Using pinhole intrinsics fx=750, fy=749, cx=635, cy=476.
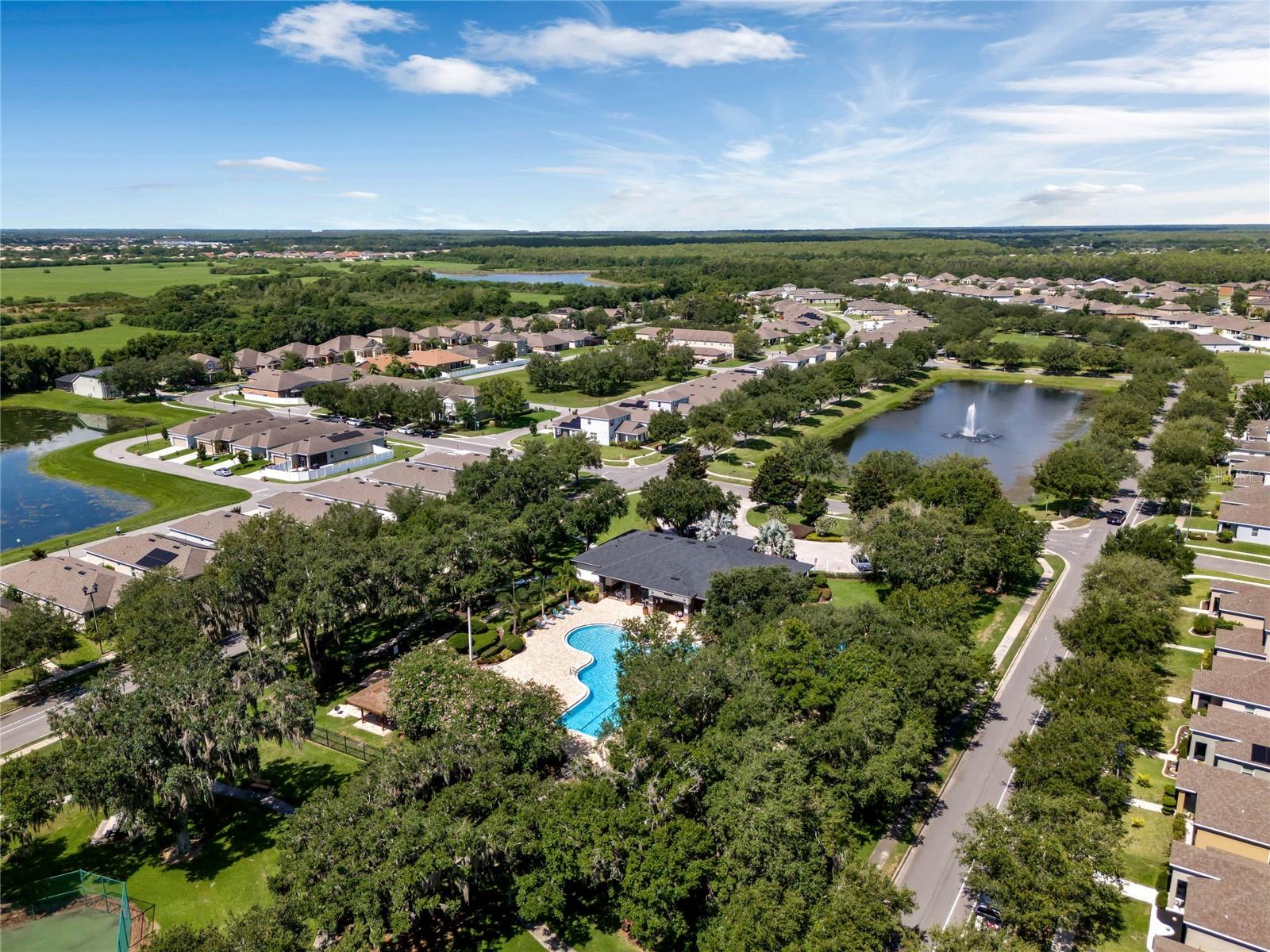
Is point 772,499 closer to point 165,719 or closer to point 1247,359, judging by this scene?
point 165,719

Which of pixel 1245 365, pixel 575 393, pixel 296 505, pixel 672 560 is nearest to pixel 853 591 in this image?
pixel 672 560

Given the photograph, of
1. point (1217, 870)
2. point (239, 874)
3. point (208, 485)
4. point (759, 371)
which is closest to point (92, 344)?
point (208, 485)

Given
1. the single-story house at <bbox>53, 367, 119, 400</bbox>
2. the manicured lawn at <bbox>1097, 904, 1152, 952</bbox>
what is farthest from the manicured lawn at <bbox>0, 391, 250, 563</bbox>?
the manicured lawn at <bbox>1097, 904, 1152, 952</bbox>

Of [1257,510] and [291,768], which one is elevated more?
[1257,510]

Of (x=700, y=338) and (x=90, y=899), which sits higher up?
(x=700, y=338)

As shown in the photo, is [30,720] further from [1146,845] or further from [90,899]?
[1146,845]

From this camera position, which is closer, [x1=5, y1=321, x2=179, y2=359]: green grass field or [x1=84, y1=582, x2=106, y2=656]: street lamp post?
[x1=84, y1=582, x2=106, y2=656]: street lamp post

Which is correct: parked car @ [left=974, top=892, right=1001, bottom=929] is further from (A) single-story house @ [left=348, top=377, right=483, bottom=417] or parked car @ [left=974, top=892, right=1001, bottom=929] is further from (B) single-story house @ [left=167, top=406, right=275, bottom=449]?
(B) single-story house @ [left=167, top=406, right=275, bottom=449]
